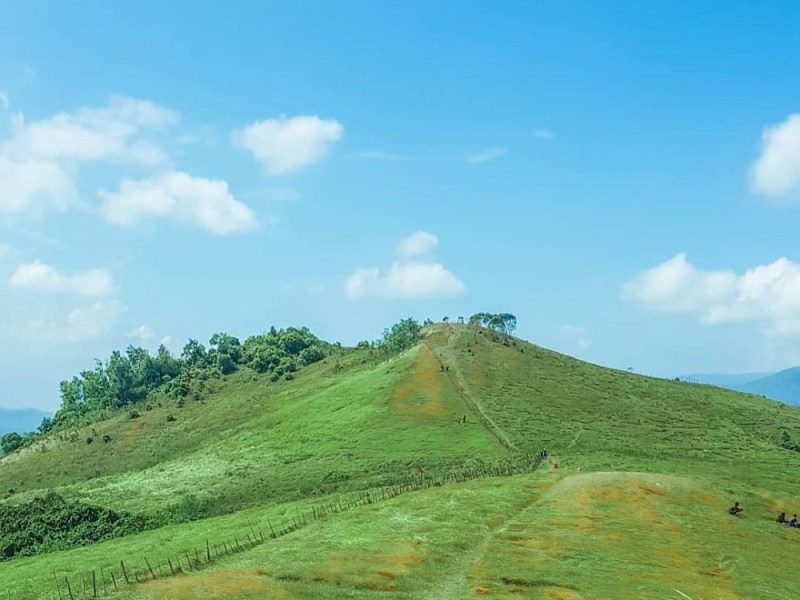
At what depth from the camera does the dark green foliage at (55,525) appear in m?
79.2

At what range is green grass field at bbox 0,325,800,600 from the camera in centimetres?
4884

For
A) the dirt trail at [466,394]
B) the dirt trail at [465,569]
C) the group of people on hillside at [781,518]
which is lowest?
the group of people on hillside at [781,518]

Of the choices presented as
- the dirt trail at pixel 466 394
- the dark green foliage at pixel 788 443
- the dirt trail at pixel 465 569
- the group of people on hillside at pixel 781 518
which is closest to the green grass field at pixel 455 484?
the dirt trail at pixel 465 569

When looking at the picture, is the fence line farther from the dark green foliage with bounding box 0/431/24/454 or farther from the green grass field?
the dark green foliage with bounding box 0/431/24/454

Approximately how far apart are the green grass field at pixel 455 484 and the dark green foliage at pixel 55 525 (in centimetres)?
443

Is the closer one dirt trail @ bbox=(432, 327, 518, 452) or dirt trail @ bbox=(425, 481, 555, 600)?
dirt trail @ bbox=(425, 481, 555, 600)

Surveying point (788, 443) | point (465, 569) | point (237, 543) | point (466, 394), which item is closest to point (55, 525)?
point (237, 543)

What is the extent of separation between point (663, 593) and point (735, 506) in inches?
1189

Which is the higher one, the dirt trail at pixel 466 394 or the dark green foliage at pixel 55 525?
the dirt trail at pixel 466 394

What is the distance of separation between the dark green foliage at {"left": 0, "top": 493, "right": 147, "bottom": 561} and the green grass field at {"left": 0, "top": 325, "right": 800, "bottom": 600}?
4426 millimetres

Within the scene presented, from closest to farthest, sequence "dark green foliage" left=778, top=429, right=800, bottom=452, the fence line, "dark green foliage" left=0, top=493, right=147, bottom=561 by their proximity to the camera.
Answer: the fence line, "dark green foliage" left=0, top=493, right=147, bottom=561, "dark green foliage" left=778, top=429, right=800, bottom=452

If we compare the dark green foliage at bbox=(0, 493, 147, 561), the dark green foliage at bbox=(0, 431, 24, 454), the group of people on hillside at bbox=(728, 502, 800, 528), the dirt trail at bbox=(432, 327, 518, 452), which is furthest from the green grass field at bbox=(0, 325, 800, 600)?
the dark green foliage at bbox=(0, 431, 24, 454)

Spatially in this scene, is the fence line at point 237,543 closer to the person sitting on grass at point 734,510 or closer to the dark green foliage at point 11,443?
the person sitting on grass at point 734,510

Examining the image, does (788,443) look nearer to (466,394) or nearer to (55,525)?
(466,394)
